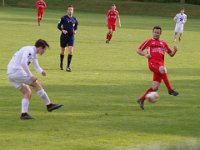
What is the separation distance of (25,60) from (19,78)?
432 mm

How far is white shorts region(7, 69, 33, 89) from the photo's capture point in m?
12.7

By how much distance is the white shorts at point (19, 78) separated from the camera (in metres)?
12.7

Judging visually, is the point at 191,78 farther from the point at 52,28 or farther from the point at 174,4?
the point at 174,4

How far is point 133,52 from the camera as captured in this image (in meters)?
30.0

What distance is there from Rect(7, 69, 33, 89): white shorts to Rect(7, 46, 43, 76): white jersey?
1.8 inches

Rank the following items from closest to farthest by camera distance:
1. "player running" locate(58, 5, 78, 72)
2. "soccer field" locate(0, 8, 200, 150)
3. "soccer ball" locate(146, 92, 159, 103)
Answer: "soccer field" locate(0, 8, 200, 150), "soccer ball" locate(146, 92, 159, 103), "player running" locate(58, 5, 78, 72)

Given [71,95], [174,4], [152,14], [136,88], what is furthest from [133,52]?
[174,4]

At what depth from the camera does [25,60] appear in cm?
1253

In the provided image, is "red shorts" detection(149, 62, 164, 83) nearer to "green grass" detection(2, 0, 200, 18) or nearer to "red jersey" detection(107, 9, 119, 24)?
"red jersey" detection(107, 9, 119, 24)

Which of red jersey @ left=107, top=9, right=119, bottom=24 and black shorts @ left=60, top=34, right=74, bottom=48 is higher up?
black shorts @ left=60, top=34, right=74, bottom=48

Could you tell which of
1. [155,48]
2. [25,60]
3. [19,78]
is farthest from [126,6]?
[25,60]

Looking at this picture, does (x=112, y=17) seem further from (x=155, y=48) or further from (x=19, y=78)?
(x=19, y=78)

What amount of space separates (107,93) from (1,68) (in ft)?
20.8

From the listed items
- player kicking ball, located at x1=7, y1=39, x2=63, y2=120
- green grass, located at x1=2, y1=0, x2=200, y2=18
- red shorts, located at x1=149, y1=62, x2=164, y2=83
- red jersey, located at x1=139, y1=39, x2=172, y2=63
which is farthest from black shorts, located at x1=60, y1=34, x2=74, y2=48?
green grass, located at x1=2, y1=0, x2=200, y2=18
